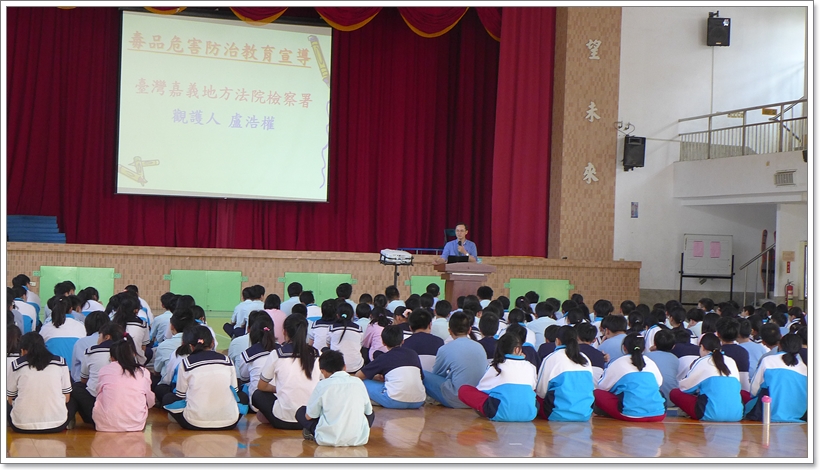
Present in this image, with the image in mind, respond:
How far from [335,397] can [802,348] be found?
9.79 feet

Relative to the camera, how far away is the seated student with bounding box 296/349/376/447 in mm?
4219

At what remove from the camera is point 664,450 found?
14.7ft

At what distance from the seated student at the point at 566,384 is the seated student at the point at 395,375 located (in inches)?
31.6

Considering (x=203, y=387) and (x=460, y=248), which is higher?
(x=460, y=248)

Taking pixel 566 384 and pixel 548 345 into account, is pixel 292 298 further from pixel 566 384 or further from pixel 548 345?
pixel 566 384

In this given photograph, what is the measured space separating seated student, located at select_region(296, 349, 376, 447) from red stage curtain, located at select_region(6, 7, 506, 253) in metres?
8.15

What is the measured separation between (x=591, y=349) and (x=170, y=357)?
272cm

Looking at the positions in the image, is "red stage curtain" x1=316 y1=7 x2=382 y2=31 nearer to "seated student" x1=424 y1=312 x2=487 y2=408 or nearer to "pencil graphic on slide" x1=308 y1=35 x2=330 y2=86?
"pencil graphic on slide" x1=308 y1=35 x2=330 y2=86

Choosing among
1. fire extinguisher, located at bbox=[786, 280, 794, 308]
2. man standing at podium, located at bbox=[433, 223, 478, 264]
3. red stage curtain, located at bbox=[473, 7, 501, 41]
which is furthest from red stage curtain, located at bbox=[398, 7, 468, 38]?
fire extinguisher, located at bbox=[786, 280, 794, 308]

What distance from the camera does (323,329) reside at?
6.12 m

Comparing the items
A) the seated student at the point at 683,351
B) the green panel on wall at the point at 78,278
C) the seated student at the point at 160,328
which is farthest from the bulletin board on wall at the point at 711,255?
the seated student at the point at 160,328

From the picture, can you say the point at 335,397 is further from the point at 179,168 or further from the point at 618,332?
the point at 179,168

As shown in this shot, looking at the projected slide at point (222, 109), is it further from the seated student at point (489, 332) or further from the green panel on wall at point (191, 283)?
the seated student at point (489, 332)

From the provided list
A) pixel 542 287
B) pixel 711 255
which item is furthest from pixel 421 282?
pixel 711 255
